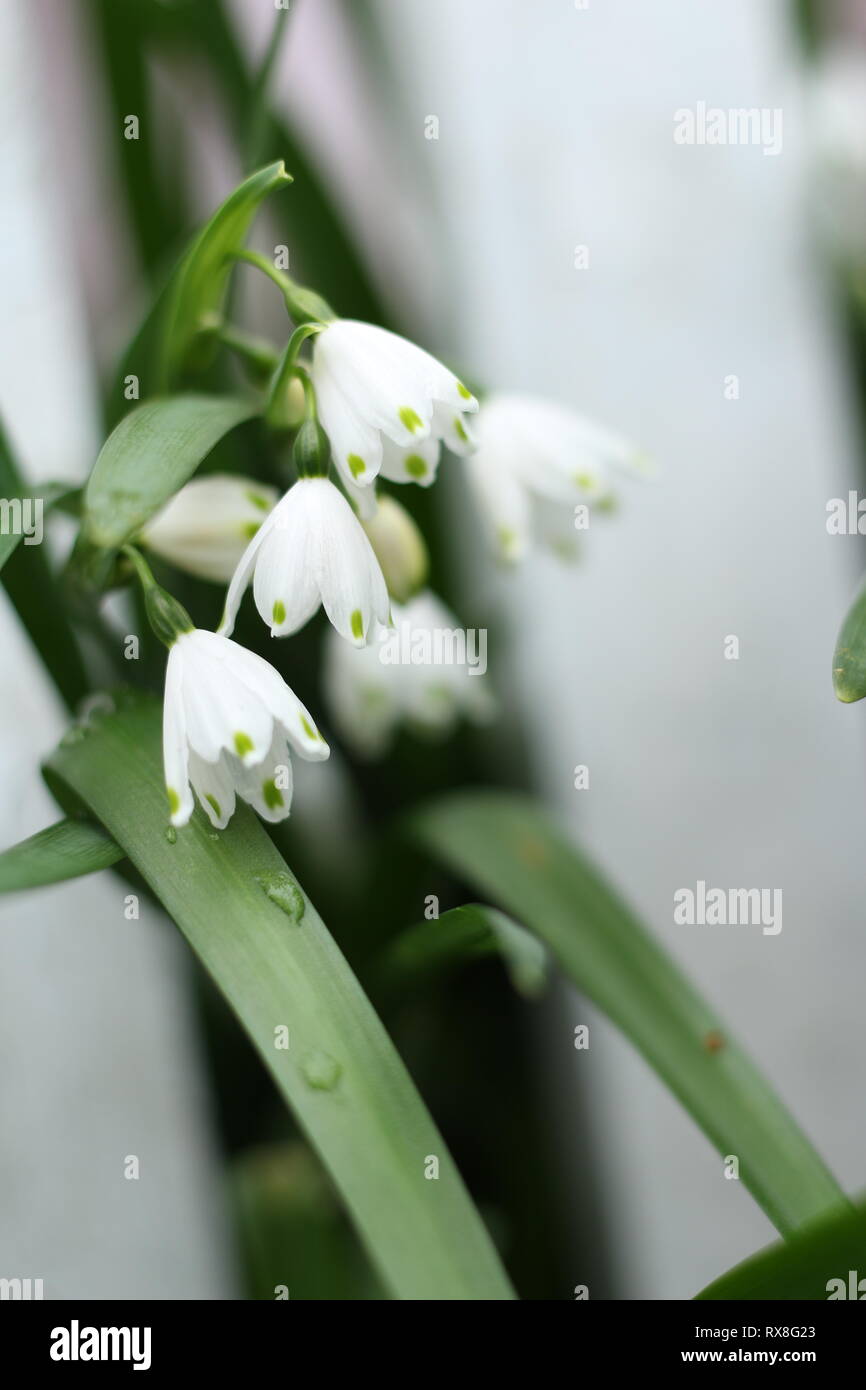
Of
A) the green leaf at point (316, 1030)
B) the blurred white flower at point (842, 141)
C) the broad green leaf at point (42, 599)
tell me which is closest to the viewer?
the green leaf at point (316, 1030)

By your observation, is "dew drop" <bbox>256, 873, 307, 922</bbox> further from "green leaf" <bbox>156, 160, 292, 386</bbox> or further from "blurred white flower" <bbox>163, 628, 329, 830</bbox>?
"green leaf" <bbox>156, 160, 292, 386</bbox>

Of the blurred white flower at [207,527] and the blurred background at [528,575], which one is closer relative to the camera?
the blurred white flower at [207,527]

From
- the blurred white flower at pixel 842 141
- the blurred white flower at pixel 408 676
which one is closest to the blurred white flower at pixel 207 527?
the blurred white flower at pixel 408 676

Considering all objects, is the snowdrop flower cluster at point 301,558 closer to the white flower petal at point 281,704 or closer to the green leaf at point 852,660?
the white flower petal at point 281,704

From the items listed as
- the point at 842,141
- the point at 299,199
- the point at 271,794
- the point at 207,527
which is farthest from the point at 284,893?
the point at 842,141

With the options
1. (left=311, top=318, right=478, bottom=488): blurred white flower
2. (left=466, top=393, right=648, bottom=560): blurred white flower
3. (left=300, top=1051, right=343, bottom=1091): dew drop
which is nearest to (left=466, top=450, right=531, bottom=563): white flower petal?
(left=466, top=393, right=648, bottom=560): blurred white flower
